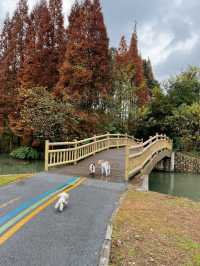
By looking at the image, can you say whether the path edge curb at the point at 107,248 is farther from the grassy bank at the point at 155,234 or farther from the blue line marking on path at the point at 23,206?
the blue line marking on path at the point at 23,206

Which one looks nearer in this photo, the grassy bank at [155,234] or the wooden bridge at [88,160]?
the grassy bank at [155,234]

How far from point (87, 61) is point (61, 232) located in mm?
16029

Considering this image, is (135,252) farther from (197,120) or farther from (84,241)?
(197,120)

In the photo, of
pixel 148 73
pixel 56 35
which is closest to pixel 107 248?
pixel 56 35

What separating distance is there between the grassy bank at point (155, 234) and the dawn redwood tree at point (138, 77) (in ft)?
68.3

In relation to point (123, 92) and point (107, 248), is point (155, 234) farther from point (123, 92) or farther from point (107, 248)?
point (123, 92)

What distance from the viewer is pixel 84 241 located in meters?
3.37

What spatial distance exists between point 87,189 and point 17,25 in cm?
1962

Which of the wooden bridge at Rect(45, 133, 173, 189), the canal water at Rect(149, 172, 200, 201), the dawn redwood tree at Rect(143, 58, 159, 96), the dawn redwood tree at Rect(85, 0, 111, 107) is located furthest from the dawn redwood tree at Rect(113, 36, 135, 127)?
the dawn redwood tree at Rect(143, 58, 159, 96)

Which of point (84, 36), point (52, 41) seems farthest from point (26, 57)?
point (84, 36)

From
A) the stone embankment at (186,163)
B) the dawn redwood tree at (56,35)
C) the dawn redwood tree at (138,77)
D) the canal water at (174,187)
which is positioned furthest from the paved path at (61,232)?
the dawn redwood tree at (138,77)

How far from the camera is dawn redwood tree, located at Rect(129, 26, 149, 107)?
2606 cm

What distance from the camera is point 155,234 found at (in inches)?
153

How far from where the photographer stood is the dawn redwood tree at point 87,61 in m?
17.3
